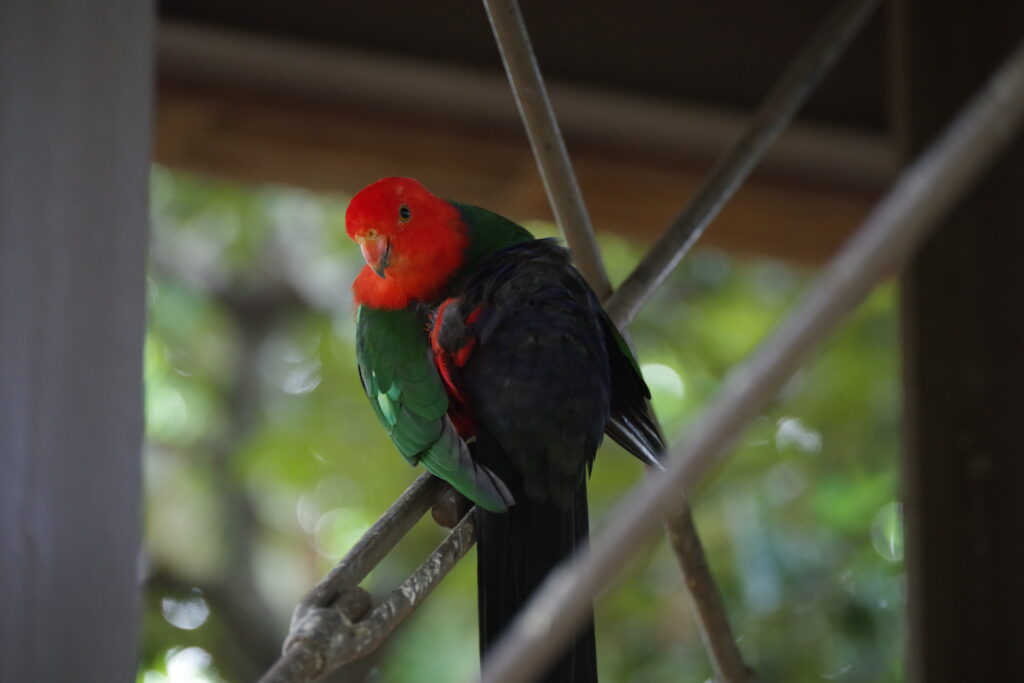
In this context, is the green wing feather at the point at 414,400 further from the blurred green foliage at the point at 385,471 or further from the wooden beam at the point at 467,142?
the blurred green foliage at the point at 385,471

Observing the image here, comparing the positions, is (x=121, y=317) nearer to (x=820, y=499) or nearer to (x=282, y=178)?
(x=282, y=178)

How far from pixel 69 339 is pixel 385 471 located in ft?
16.3

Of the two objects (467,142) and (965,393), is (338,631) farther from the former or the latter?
A: (467,142)

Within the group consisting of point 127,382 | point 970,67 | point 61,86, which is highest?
point 970,67

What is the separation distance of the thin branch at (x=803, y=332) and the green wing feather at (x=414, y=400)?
111cm

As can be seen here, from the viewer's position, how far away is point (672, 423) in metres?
6.28

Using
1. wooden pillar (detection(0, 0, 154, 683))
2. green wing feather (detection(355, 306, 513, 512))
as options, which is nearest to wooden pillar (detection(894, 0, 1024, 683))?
green wing feather (detection(355, 306, 513, 512))

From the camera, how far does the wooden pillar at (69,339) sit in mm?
1223

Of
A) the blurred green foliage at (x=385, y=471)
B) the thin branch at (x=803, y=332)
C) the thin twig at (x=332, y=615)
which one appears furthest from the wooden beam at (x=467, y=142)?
the thin branch at (x=803, y=332)

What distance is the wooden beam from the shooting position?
350cm

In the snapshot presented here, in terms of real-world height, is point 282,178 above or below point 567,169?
above

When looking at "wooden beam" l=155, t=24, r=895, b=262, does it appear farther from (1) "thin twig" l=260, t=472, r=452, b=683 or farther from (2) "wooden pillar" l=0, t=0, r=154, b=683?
(2) "wooden pillar" l=0, t=0, r=154, b=683

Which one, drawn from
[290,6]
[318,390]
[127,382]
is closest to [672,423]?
[318,390]

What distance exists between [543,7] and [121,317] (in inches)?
95.9
